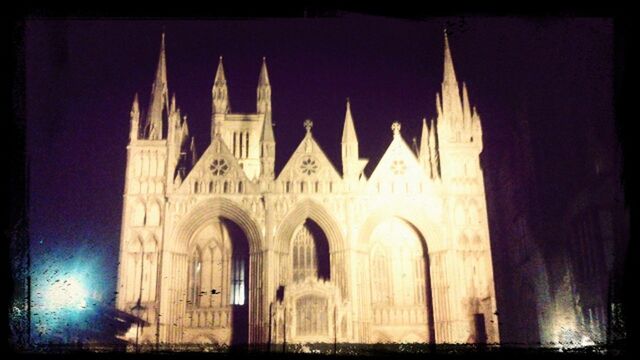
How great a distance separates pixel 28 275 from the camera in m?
14.4

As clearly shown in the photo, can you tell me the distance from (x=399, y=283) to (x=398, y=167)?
16.8ft

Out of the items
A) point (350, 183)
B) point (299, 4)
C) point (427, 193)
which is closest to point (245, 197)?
point (350, 183)

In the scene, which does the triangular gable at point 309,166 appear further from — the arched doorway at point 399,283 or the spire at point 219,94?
the spire at point 219,94

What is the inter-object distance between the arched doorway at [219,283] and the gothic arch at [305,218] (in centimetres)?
188

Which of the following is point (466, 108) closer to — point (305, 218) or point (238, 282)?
point (305, 218)

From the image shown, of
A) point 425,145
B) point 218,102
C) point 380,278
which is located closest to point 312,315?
point 380,278

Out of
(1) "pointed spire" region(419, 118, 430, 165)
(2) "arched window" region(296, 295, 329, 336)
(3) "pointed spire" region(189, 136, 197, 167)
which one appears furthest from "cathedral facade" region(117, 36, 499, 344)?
(3) "pointed spire" region(189, 136, 197, 167)

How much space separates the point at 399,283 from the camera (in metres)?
27.3

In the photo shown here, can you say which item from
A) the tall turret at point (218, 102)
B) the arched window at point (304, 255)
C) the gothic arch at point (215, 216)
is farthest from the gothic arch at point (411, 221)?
the tall turret at point (218, 102)

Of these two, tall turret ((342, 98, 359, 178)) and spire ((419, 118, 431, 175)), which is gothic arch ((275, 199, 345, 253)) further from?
spire ((419, 118, 431, 175))

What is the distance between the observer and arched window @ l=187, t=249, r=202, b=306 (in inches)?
1043

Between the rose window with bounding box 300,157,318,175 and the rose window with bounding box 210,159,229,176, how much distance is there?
3.35 metres

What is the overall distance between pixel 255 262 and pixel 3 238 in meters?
13.7

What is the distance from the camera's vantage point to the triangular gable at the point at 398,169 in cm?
2722
